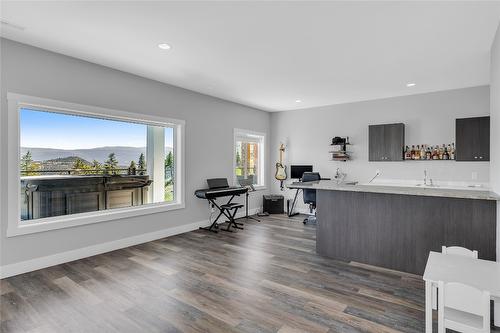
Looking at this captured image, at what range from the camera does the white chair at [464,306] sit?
149cm

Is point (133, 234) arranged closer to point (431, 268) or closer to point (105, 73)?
point (105, 73)

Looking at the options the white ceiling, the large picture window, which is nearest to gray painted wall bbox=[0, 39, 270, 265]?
the white ceiling

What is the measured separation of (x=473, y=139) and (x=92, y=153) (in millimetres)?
6516

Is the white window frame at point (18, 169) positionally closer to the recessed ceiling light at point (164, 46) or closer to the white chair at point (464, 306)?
the recessed ceiling light at point (164, 46)

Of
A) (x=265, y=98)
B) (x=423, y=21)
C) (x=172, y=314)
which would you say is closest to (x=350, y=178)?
(x=265, y=98)

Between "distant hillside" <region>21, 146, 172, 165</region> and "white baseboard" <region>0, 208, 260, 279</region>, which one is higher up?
"distant hillside" <region>21, 146, 172, 165</region>

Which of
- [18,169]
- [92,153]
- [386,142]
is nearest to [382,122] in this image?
[386,142]

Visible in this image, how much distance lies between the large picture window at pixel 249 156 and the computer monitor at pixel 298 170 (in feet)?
2.91

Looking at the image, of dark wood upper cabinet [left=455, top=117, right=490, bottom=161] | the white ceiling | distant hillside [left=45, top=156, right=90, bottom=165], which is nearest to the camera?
the white ceiling

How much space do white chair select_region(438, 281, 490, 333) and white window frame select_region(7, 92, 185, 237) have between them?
13.5 ft

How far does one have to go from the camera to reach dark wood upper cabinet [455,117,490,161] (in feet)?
15.4

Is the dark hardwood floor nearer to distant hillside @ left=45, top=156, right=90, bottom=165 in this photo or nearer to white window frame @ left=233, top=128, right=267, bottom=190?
distant hillside @ left=45, top=156, right=90, bottom=165

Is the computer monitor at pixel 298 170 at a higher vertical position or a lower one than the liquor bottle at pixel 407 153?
lower

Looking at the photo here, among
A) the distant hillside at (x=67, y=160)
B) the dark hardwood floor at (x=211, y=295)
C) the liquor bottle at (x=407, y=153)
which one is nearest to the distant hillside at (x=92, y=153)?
the distant hillside at (x=67, y=160)
